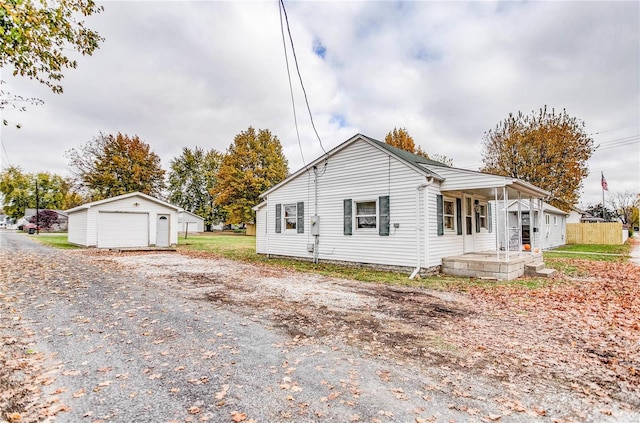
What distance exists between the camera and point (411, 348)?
4164 millimetres

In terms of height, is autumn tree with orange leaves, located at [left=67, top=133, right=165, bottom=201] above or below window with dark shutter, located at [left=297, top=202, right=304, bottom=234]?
above

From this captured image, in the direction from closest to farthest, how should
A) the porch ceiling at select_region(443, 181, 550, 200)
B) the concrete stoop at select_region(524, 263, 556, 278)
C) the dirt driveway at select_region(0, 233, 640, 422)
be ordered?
1. the dirt driveway at select_region(0, 233, 640, 422)
2. the porch ceiling at select_region(443, 181, 550, 200)
3. the concrete stoop at select_region(524, 263, 556, 278)

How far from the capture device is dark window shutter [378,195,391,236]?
35.6ft

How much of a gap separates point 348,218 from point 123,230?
Result: 618 inches

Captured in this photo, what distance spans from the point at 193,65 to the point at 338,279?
35.6ft

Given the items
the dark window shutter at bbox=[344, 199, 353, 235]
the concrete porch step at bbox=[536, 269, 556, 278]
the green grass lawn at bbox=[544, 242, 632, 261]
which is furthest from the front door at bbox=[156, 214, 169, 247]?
the green grass lawn at bbox=[544, 242, 632, 261]

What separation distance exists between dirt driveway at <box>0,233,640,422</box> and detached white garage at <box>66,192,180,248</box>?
46.3ft

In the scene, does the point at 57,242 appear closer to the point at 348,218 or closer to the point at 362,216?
the point at 348,218

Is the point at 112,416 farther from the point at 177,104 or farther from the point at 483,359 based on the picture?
the point at 177,104

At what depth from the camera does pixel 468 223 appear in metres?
12.4

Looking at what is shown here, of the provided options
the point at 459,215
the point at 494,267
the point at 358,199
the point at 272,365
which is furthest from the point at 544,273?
the point at 272,365

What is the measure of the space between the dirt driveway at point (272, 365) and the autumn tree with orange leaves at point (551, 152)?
838 inches

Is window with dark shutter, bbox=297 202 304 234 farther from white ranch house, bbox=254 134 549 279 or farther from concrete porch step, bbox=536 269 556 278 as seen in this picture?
concrete porch step, bbox=536 269 556 278

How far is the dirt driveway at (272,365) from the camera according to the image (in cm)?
272
